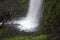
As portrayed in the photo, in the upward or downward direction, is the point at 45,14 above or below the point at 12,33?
above

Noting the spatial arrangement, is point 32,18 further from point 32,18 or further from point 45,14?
point 45,14

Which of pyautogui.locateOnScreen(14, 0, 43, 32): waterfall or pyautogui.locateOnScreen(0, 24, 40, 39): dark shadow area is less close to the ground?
pyautogui.locateOnScreen(14, 0, 43, 32): waterfall

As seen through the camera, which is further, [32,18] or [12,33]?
[32,18]

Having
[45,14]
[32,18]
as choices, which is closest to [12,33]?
[32,18]

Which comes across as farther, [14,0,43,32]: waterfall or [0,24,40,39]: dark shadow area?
[14,0,43,32]: waterfall

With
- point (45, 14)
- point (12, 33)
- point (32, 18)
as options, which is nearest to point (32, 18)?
point (32, 18)

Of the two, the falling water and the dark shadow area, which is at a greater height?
the falling water

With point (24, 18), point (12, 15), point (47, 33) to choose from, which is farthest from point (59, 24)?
point (12, 15)

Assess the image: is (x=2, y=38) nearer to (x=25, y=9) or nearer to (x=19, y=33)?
(x=19, y=33)

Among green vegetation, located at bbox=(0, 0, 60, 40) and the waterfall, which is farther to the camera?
the waterfall

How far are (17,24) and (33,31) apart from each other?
0.22 meters

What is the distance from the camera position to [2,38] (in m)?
1.59

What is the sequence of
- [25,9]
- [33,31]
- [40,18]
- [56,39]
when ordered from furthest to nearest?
1. [25,9]
2. [40,18]
3. [33,31]
4. [56,39]

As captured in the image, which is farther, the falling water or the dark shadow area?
the falling water
